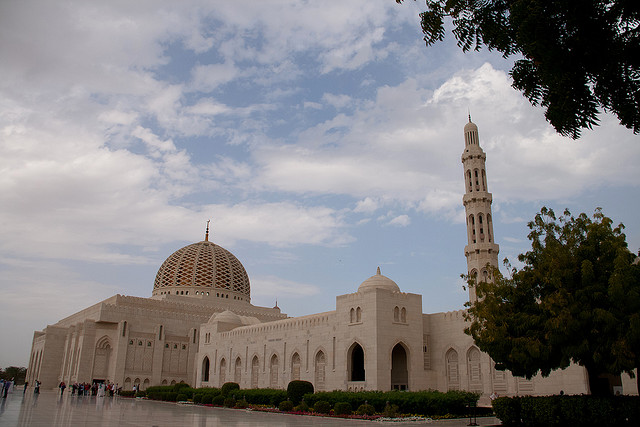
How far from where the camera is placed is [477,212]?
103 ft

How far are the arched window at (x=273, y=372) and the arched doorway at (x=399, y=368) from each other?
27.5ft

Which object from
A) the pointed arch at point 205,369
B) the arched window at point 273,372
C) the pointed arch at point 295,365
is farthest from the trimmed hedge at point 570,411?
the pointed arch at point 205,369

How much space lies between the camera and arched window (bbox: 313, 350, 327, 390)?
1198 inches

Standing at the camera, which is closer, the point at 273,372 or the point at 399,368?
the point at 399,368

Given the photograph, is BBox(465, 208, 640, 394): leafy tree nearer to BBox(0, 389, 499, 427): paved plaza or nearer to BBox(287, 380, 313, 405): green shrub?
BBox(0, 389, 499, 427): paved plaza

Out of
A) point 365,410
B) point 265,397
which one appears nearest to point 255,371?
point 265,397

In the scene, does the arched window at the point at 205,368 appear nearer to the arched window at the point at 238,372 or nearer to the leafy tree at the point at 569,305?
the arched window at the point at 238,372

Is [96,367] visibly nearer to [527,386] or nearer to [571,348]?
[527,386]

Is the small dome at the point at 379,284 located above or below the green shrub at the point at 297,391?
above

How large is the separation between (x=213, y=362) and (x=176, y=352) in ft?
19.9

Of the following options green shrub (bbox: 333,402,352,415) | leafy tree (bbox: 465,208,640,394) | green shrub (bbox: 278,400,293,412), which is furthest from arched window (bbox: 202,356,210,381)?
leafy tree (bbox: 465,208,640,394)

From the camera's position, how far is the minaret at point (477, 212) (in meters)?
30.5

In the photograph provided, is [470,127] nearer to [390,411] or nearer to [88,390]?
[390,411]

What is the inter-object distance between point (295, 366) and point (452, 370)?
10148mm
